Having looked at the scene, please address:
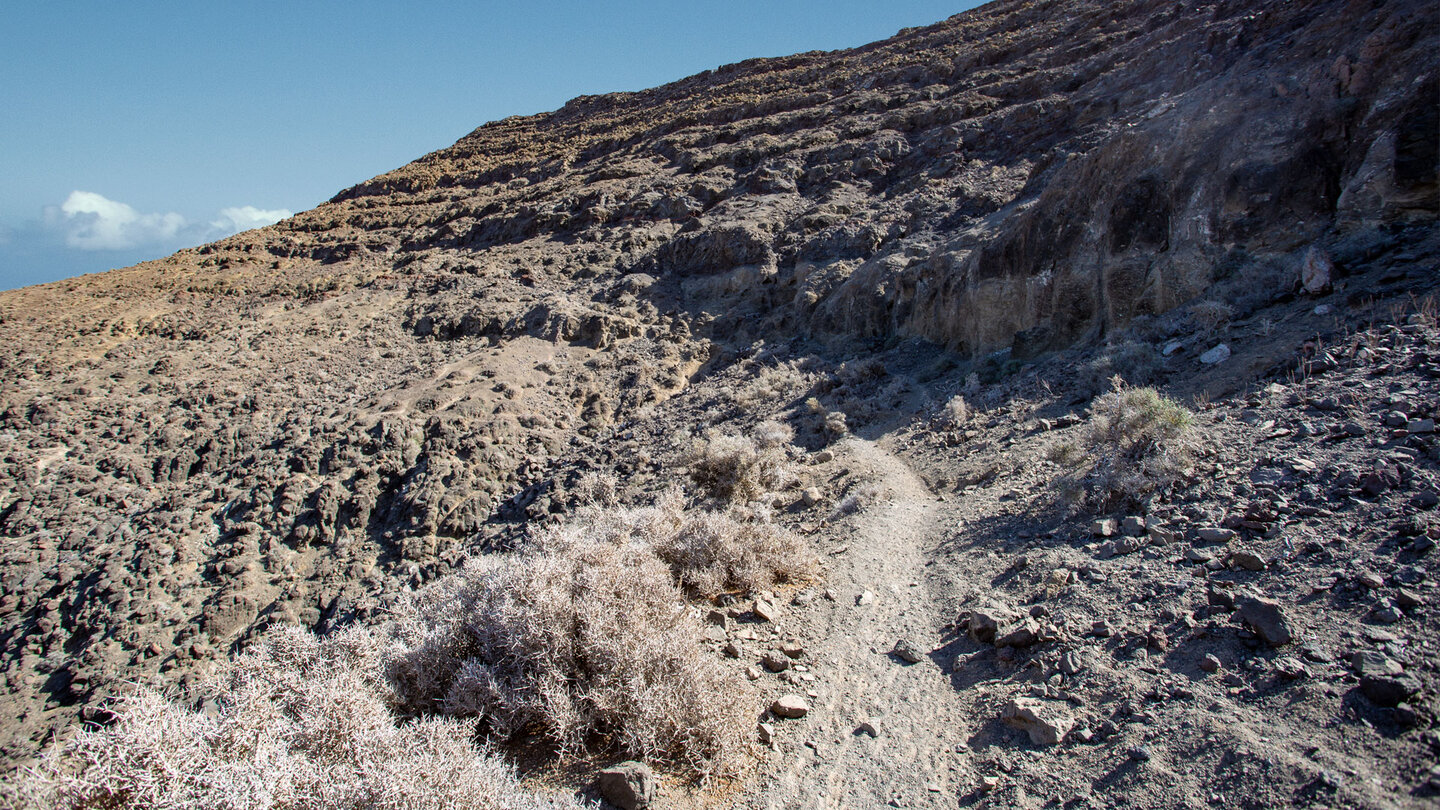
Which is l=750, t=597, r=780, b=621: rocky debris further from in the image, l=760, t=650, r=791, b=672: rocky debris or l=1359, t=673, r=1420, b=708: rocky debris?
l=1359, t=673, r=1420, b=708: rocky debris

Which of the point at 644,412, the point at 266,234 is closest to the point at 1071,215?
the point at 644,412

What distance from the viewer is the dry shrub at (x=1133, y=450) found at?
5430 mm

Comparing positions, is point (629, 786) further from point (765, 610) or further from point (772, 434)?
point (772, 434)

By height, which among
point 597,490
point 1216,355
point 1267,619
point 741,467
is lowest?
point 597,490

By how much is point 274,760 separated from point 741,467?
810 centimetres

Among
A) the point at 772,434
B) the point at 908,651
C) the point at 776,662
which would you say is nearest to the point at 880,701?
the point at 908,651

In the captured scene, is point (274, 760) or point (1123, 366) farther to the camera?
point (1123, 366)

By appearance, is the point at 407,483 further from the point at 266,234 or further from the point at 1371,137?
the point at 266,234

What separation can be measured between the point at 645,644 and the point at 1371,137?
12.0 metres

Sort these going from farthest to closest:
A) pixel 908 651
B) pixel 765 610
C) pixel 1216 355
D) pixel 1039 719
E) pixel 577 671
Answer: pixel 1216 355 → pixel 765 610 → pixel 908 651 → pixel 577 671 → pixel 1039 719

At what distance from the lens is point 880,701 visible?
4289mm

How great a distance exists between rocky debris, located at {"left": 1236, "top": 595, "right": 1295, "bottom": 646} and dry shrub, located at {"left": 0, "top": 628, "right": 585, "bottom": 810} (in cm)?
376

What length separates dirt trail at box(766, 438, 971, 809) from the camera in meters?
3.55

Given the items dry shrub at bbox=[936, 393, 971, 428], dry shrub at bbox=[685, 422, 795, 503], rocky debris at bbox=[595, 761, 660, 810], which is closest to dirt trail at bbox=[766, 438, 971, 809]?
rocky debris at bbox=[595, 761, 660, 810]
